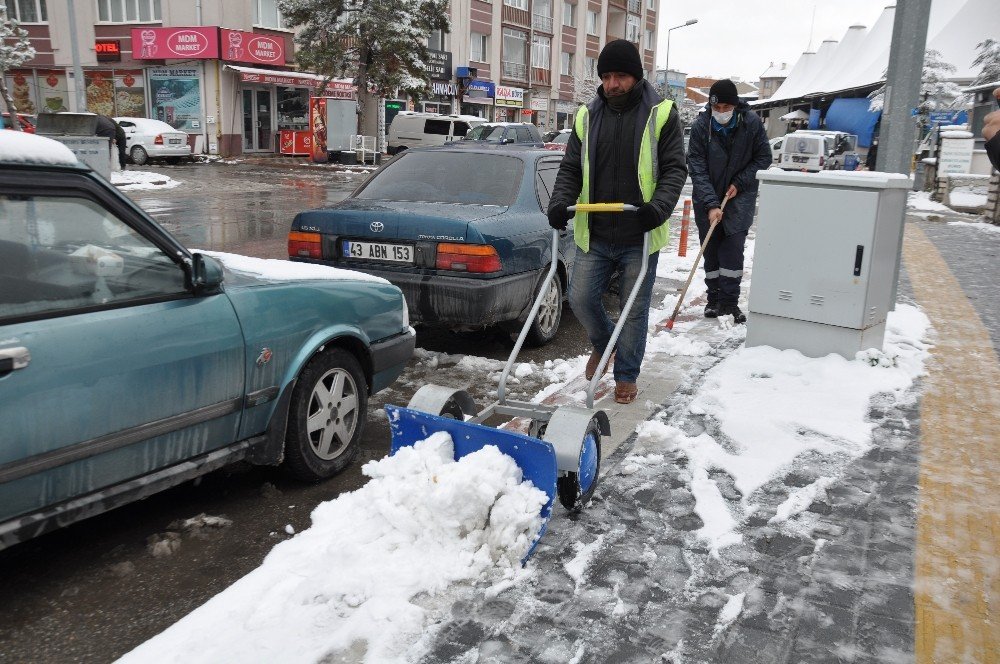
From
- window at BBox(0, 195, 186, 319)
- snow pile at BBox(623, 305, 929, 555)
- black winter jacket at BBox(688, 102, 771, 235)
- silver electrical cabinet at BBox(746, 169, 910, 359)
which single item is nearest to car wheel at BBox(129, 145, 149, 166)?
black winter jacket at BBox(688, 102, 771, 235)

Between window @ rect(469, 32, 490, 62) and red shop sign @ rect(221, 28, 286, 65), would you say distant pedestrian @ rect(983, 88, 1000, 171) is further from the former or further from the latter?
window @ rect(469, 32, 490, 62)

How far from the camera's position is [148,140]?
28.3m

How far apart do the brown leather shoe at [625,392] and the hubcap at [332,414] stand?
5.37ft

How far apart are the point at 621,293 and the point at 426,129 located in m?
29.2

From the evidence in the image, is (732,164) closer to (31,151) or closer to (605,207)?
(605,207)

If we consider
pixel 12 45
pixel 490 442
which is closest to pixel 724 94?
pixel 490 442

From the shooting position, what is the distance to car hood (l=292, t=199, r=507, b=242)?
571cm

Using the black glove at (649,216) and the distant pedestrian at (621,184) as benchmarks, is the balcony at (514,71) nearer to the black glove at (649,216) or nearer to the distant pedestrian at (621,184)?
the distant pedestrian at (621,184)

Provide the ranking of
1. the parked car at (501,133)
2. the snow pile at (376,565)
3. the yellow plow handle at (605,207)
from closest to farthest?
1. the snow pile at (376,565)
2. the yellow plow handle at (605,207)
3. the parked car at (501,133)

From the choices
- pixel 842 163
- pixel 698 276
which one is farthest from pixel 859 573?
pixel 842 163

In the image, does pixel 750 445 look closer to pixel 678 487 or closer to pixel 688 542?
pixel 678 487

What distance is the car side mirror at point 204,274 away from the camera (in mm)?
3385

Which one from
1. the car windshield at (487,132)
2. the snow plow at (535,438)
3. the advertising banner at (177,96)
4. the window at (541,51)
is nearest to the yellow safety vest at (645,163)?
the snow plow at (535,438)

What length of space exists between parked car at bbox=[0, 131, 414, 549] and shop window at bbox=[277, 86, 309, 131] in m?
35.9
